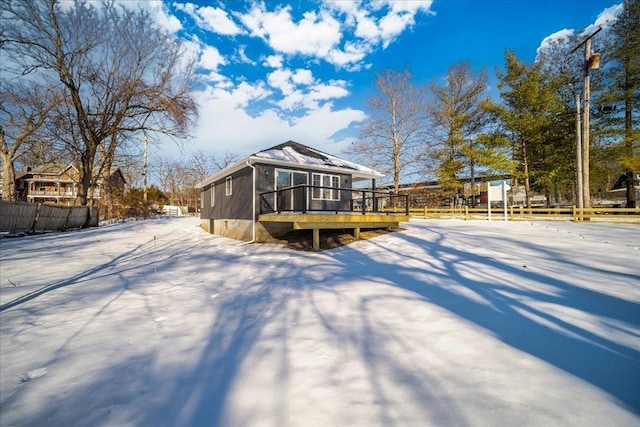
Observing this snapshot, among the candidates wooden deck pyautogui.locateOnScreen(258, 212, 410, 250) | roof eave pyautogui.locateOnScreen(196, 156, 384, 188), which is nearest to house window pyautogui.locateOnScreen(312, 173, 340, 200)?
roof eave pyautogui.locateOnScreen(196, 156, 384, 188)

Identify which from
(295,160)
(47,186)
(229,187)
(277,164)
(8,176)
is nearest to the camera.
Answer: (277,164)

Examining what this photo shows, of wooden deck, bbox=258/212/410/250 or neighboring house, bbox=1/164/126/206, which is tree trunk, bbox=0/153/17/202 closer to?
wooden deck, bbox=258/212/410/250

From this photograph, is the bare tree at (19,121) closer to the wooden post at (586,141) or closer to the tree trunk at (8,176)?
the tree trunk at (8,176)

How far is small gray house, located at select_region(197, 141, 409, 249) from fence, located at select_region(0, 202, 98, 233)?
380 inches

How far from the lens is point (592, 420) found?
1901 millimetres

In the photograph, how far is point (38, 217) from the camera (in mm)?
14938

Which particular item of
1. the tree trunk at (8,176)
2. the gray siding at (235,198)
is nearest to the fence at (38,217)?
the tree trunk at (8,176)

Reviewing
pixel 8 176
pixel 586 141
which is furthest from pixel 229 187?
pixel 586 141

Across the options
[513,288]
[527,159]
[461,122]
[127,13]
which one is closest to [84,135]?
[127,13]

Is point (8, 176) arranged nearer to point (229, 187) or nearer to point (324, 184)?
point (229, 187)

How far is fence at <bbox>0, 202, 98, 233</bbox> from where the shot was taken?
13.4 metres

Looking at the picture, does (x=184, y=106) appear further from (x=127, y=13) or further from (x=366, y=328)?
(x=366, y=328)

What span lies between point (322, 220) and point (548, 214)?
16325 millimetres

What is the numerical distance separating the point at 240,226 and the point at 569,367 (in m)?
11.2
